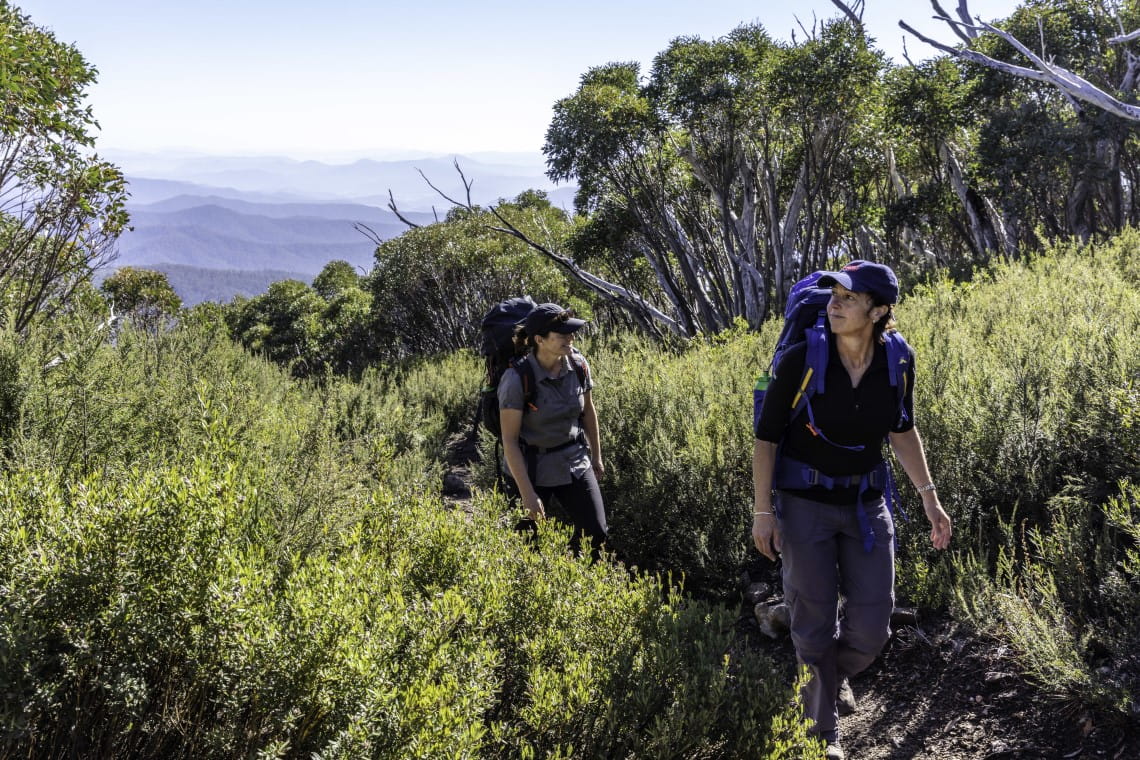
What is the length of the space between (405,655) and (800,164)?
1262 centimetres

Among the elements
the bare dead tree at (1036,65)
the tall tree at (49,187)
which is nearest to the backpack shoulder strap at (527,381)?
the tall tree at (49,187)

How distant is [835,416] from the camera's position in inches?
102

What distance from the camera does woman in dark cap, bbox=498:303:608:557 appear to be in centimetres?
370

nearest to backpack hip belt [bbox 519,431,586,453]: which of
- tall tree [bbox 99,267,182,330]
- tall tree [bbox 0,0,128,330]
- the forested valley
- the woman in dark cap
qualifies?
the woman in dark cap

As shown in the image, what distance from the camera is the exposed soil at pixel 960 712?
2.57m

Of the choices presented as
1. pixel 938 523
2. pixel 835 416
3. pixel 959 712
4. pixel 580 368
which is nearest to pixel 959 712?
pixel 959 712

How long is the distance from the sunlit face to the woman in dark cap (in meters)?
1.36

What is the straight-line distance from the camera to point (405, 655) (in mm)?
2176

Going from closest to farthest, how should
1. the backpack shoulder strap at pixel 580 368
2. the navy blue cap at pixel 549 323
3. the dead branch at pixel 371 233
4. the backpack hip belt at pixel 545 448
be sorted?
the navy blue cap at pixel 549 323 → the backpack hip belt at pixel 545 448 → the backpack shoulder strap at pixel 580 368 → the dead branch at pixel 371 233

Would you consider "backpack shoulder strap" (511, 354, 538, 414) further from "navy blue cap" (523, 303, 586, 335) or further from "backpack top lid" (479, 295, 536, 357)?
"backpack top lid" (479, 295, 536, 357)

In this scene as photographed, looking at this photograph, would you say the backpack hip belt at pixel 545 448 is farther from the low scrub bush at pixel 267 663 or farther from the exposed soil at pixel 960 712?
the exposed soil at pixel 960 712

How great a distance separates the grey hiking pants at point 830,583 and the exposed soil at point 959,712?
33cm

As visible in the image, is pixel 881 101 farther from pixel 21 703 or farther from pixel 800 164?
pixel 21 703

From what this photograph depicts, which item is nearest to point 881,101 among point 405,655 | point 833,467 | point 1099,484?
point 1099,484
